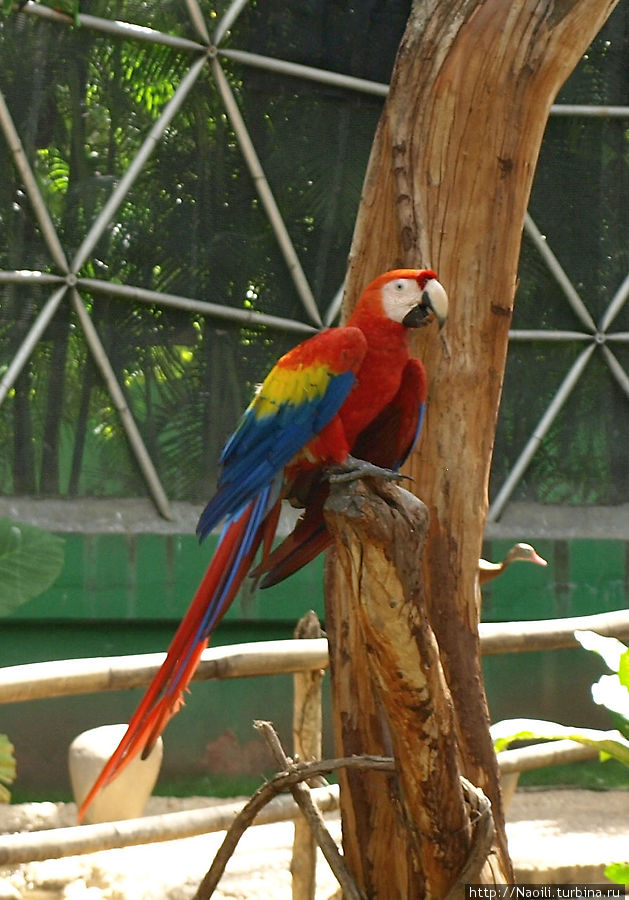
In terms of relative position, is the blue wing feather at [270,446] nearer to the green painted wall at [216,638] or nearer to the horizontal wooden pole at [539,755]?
the horizontal wooden pole at [539,755]

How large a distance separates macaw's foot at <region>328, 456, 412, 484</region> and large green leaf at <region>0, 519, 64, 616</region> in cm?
294

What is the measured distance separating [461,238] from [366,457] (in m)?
0.45

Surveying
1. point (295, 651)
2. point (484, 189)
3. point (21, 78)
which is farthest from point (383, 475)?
point (21, 78)

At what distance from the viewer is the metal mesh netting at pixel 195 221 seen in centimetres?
429

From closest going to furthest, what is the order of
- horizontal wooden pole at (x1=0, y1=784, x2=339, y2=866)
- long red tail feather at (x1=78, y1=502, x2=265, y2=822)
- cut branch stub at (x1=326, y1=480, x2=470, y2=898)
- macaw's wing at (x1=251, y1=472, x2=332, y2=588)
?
1. cut branch stub at (x1=326, y1=480, x2=470, y2=898)
2. long red tail feather at (x1=78, y1=502, x2=265, y2=822)
3. macaw's wing at (x1=251, y1=472, x2=332, y2=588)
4. horizontal wooden pole at (x1=0, y1=784, x2=339, y2=866)

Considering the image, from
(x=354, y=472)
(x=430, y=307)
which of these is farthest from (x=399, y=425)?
(x=354, y=472)

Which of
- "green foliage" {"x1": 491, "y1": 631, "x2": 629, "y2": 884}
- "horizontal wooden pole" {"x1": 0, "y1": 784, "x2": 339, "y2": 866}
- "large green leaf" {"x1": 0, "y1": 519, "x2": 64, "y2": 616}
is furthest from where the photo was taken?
"large green leaf" {"x1": 0, "y1": 519, "x2": 64, "y2": 616}

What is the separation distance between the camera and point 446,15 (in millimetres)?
1828

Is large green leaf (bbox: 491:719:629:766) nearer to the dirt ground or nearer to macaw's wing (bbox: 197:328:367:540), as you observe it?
the dirt ground

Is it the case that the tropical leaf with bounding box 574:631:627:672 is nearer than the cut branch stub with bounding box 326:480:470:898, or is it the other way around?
the cut branch stub with bounding box 326:480:470:898

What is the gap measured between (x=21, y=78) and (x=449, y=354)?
311cm

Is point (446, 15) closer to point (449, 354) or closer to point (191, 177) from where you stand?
point (449, 354)

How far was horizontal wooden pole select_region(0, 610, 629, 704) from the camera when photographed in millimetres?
2082

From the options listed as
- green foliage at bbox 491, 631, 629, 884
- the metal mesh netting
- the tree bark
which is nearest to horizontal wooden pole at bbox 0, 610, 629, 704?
the tree bark
